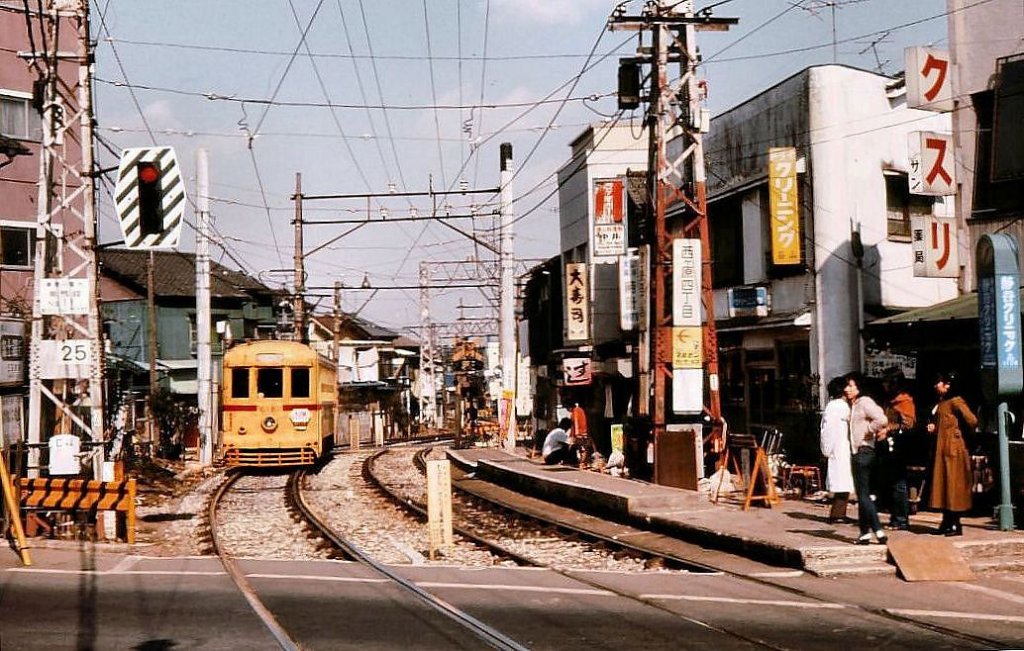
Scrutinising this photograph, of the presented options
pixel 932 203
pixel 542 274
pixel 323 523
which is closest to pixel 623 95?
pixel 932 203

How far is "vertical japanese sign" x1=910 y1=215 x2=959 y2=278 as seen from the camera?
1633 centimetres

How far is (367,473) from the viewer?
87.9 feet

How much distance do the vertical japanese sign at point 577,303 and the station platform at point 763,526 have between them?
1143 cm

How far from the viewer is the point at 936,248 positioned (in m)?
16.3

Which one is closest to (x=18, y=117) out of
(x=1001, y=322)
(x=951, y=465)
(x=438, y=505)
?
(x=438, y=505)

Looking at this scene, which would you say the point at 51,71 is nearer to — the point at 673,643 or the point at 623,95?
the point at 623,95

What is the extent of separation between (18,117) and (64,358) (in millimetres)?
14489

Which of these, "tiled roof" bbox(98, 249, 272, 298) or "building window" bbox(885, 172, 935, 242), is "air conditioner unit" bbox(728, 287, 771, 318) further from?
"tiled roof" bbox(98, 249, 272, 298)

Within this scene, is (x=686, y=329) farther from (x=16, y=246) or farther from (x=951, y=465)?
(x=16, y=246)

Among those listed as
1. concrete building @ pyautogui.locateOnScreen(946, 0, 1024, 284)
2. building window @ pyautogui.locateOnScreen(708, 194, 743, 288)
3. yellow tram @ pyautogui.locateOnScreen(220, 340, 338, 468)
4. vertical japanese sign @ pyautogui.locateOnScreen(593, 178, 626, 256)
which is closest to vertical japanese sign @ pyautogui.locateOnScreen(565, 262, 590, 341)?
vertical japanese sign @ pyautogui.locateOnScreen(593, 178, 626, 256)

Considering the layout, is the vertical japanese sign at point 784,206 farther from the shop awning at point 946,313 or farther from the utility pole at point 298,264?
the utility pole at point 298,264

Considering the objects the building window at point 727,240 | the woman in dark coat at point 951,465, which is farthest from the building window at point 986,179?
the building window at point 727,240

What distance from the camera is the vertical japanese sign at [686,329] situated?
1920 centimetres

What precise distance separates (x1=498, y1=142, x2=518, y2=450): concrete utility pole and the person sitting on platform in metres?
9.24
